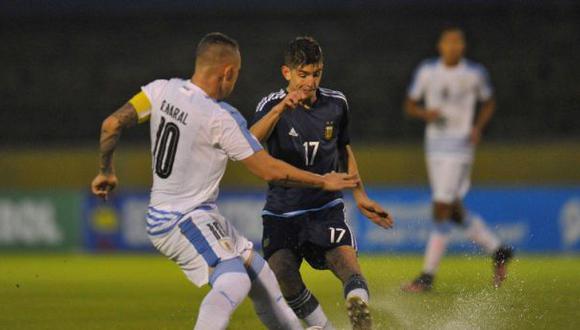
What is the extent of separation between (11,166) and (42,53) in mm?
3962

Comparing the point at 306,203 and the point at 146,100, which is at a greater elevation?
the point at 146,100

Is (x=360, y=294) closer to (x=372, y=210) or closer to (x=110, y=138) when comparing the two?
(x=372, y=210)

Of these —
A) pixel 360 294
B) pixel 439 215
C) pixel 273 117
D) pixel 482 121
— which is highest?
pixel 273 117

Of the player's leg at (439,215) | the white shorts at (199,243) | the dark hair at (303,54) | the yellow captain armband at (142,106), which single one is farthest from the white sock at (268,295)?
the player's leg at (439,215)

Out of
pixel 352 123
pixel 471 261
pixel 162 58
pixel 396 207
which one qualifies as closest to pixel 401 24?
pixel 352 123

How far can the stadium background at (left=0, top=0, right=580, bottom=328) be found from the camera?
15.7m

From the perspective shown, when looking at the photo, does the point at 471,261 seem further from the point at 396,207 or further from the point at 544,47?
the point at 544,47

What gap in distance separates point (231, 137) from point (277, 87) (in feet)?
46.2

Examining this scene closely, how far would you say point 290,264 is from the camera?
6.84m

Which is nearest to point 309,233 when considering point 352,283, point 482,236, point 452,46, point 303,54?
point 352,283

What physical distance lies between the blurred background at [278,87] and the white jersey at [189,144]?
32.2 ft

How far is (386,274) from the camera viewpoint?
12477 millimetres

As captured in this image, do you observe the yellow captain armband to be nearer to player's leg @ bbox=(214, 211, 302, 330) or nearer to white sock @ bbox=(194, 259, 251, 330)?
player's leg @ bbox=(214, 211, 302, 330)

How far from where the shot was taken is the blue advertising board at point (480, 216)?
49.9 ft
